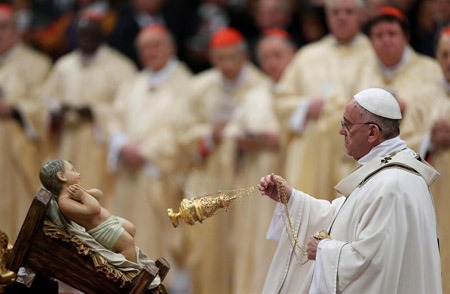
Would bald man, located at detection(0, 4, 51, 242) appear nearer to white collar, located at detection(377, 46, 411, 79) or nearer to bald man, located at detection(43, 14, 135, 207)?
bald man, located at detection(43, 14, 135, 207)

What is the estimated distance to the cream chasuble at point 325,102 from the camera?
904 centimetres

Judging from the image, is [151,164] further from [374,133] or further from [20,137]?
[374,133]

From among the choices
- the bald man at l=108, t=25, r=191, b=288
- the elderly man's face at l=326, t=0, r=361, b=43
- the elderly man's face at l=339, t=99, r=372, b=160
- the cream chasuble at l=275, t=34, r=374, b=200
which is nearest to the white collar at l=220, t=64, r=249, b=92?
the bald man at l=108, t=25, r=191, b=288

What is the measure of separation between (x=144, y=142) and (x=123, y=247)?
484cm

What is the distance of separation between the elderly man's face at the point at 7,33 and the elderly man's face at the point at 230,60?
7.63 feet

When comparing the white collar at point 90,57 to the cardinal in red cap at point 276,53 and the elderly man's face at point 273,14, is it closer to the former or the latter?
the elderly man's face at point 273,14

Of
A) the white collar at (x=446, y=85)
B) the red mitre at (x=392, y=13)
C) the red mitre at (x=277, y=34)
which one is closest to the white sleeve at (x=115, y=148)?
the red mitre at (x=277, y=34)

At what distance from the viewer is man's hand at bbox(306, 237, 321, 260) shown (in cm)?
585

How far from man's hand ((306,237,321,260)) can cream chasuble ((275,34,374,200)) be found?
305cm

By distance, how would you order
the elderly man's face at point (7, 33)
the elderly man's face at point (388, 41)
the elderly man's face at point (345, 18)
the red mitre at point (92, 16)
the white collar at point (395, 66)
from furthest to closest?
the elderly man's face at point (7, 33) → the red mitre at point (92, 16) → the elderly man's face at point (345, 18) → the white collar at point (395, 66) → the elderly man's face at point (388, 41)

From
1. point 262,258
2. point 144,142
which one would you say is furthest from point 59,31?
point 262,258

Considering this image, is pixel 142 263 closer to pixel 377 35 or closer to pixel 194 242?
pixel 377 35

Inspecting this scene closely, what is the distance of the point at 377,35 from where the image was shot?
8.72 m

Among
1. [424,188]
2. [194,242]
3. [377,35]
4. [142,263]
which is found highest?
[377,35]
